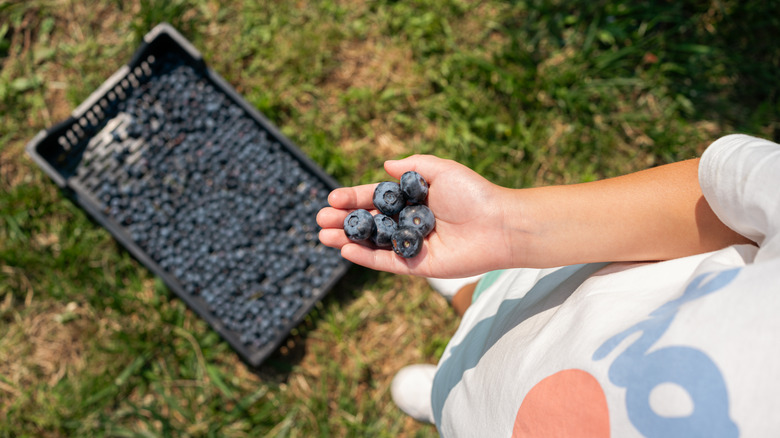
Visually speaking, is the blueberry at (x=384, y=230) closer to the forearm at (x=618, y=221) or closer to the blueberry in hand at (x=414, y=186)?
the blueberry in hand at (x=414, y=186)

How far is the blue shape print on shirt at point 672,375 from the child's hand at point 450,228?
51 centimetres

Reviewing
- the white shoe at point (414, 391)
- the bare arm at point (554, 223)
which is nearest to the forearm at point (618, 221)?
the bare arm at point (554, 223)

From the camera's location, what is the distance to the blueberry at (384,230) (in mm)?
1720

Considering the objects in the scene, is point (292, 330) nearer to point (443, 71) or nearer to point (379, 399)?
point (379, 399)

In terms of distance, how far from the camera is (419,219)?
1.62 meters

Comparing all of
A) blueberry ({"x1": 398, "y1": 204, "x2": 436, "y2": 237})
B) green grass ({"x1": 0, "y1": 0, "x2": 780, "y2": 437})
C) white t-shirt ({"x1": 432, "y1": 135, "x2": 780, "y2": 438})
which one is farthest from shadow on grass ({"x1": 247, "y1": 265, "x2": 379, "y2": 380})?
white t-shirt ({"x1": 432, "y1": 135, "x2": 780, "y2": 438})

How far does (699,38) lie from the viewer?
3252 millimetres

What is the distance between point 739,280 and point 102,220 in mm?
2992

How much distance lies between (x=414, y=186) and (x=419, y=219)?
0.11 meters

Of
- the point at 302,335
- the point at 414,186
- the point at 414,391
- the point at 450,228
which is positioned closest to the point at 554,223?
the point at 450,228

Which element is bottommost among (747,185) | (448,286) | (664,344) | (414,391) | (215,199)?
(414,391)

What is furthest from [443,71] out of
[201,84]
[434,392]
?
[434,392]

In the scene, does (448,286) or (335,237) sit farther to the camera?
(448,286)

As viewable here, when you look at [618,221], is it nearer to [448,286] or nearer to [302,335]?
[448,286]
